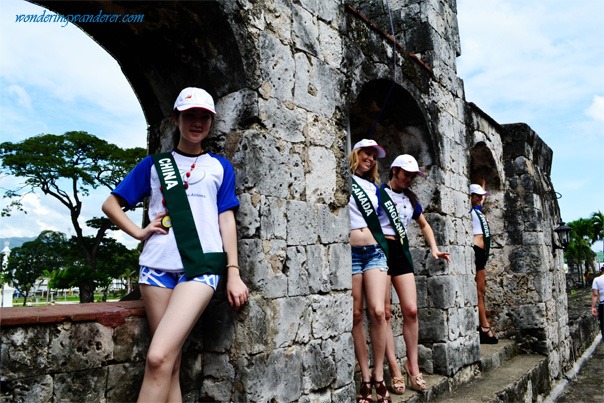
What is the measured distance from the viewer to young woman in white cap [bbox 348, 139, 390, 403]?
3.56 m

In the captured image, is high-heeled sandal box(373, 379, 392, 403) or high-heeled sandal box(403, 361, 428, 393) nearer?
high-heeled sandal box(373, 379, 392, 403)

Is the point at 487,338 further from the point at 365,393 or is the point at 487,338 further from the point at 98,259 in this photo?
the point at 98,259

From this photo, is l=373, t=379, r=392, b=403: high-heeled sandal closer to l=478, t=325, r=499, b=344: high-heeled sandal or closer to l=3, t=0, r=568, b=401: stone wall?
l=3, t=0, r=568, b=401: stone wall

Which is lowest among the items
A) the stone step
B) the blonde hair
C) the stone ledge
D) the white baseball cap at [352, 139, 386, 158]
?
the stone step

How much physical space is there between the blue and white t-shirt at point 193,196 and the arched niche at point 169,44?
25.7 inches

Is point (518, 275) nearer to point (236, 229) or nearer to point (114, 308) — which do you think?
point (236, 229)

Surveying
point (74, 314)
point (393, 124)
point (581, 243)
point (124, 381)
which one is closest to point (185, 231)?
point (74, 314)

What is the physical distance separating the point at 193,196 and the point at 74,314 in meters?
0.78

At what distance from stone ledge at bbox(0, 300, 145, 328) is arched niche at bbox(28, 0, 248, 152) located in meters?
1.38

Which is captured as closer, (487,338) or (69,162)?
(487,338)

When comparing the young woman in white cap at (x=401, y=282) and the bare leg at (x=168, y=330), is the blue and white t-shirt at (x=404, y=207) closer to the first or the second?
the young woman in white cap at (x=401, y=282)

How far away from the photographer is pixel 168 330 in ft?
7.17

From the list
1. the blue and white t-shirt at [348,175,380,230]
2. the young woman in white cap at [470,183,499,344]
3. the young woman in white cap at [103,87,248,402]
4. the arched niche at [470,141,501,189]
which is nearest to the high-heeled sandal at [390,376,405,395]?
the blue and white t-shirt at [348,175,380,230]

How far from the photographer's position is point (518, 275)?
7.30 meters
